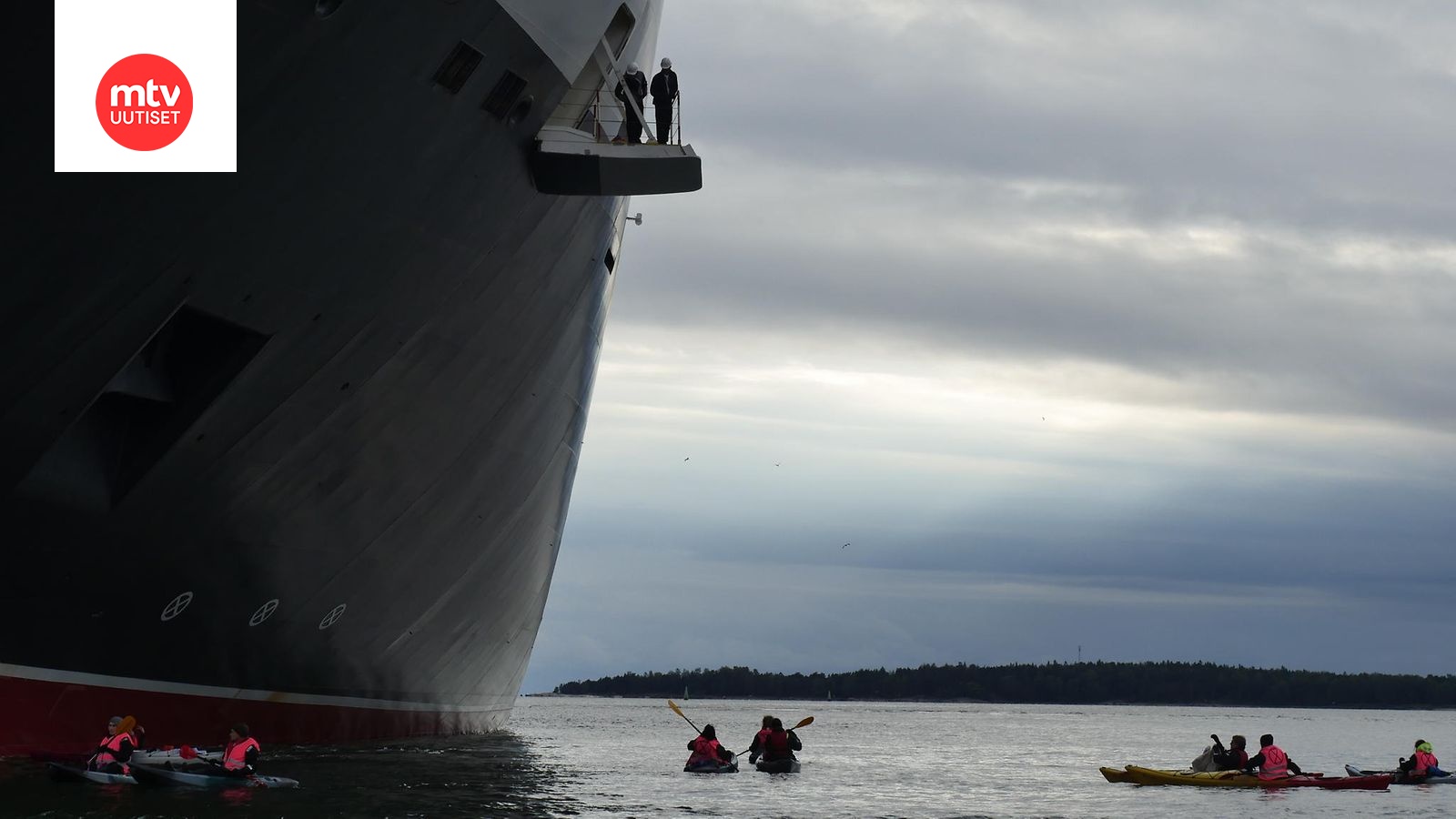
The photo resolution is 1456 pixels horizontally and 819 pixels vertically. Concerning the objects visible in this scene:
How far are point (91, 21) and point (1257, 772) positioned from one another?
25803 millimetres

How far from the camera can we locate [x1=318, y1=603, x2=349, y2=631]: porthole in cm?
2109

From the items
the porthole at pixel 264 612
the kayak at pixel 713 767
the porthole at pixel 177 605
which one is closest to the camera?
the porthole at pixel 177 605

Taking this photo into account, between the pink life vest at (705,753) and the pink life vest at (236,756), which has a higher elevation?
the pink life vest at (236,756)

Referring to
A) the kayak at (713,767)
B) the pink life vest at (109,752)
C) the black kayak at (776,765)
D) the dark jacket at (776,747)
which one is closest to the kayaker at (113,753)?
the pink life vest at (109,752)

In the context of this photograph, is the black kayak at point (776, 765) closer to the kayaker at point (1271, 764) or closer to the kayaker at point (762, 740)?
the kayaker at point (762, 740)

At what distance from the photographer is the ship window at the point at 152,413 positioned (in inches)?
628

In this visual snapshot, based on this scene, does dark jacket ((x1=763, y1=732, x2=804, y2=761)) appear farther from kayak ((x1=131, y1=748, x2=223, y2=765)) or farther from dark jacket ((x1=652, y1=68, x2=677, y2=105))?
dark jacket ((x1=652, y1=68, x2=677, y2=105))

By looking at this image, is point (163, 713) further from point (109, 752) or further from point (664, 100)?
point (664, 100)

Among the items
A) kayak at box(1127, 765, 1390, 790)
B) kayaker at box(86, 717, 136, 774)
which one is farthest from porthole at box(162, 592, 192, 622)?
kayak at box(1127, 765, 1390, 790)

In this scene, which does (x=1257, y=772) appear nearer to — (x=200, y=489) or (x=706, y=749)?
(x=706, y=749)

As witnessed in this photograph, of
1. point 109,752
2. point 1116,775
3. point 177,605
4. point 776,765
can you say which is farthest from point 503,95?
point 1116,775

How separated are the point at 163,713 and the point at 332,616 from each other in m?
2.68

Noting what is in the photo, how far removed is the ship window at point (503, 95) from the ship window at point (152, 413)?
12.2 feet

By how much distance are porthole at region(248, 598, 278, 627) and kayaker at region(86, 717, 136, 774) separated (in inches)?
86.0
